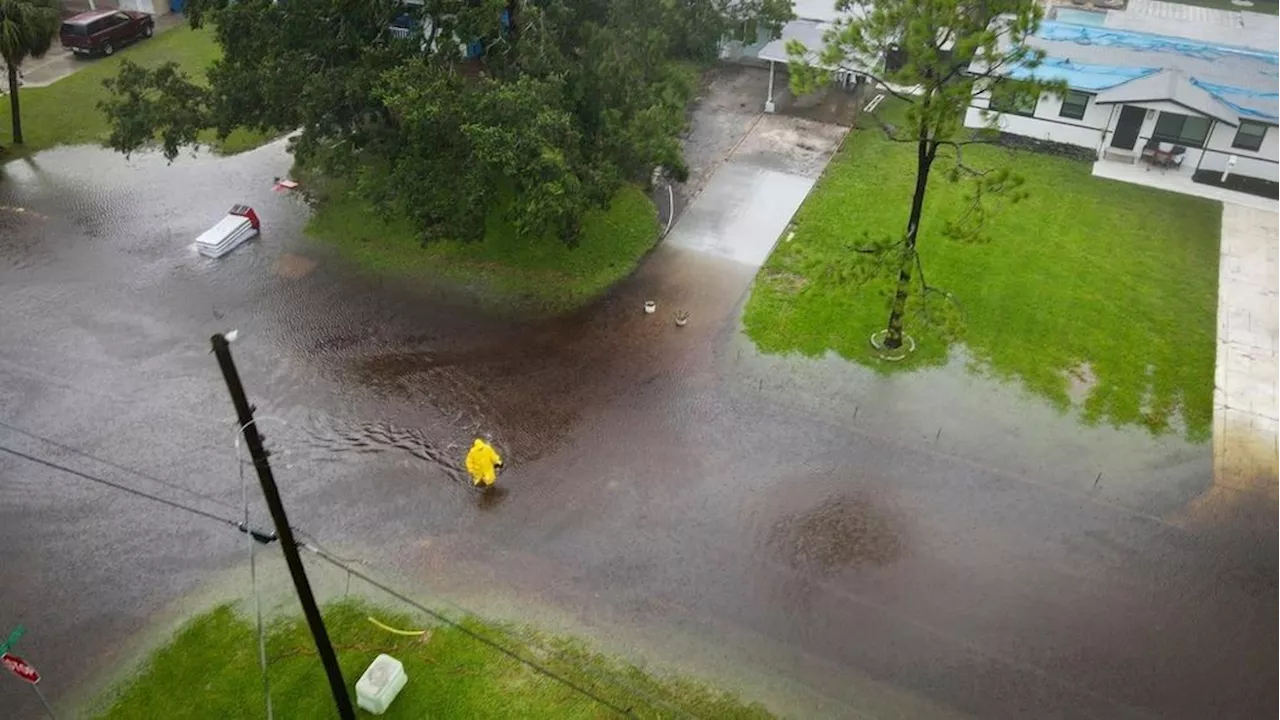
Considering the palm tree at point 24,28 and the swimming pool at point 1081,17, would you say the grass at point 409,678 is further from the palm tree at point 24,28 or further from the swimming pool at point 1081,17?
the swimming pool at point 1081,17

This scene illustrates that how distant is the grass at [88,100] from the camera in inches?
1186

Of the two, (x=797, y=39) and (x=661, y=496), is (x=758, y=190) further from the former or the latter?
(x=661, y=496)

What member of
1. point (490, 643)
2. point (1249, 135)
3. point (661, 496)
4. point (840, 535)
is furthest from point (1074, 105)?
point (490, 643)

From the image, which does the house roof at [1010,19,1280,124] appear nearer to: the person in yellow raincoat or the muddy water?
the muddy water

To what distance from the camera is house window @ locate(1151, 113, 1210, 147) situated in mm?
27156

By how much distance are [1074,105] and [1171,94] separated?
2.74 m

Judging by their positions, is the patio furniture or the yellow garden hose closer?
the yellow garden hose

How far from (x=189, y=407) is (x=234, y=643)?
6743 mm

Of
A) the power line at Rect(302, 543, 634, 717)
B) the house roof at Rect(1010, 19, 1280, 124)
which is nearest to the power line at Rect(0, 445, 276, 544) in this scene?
the power line at Rect(302, 543, 634, 717)

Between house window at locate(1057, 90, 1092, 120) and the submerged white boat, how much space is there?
83.4 ft

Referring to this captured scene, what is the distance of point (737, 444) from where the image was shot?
1828 cm

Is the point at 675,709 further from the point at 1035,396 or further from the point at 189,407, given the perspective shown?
the point at 189,407

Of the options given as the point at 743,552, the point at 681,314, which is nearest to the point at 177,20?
the point at 681,314

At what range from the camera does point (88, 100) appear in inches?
1286
